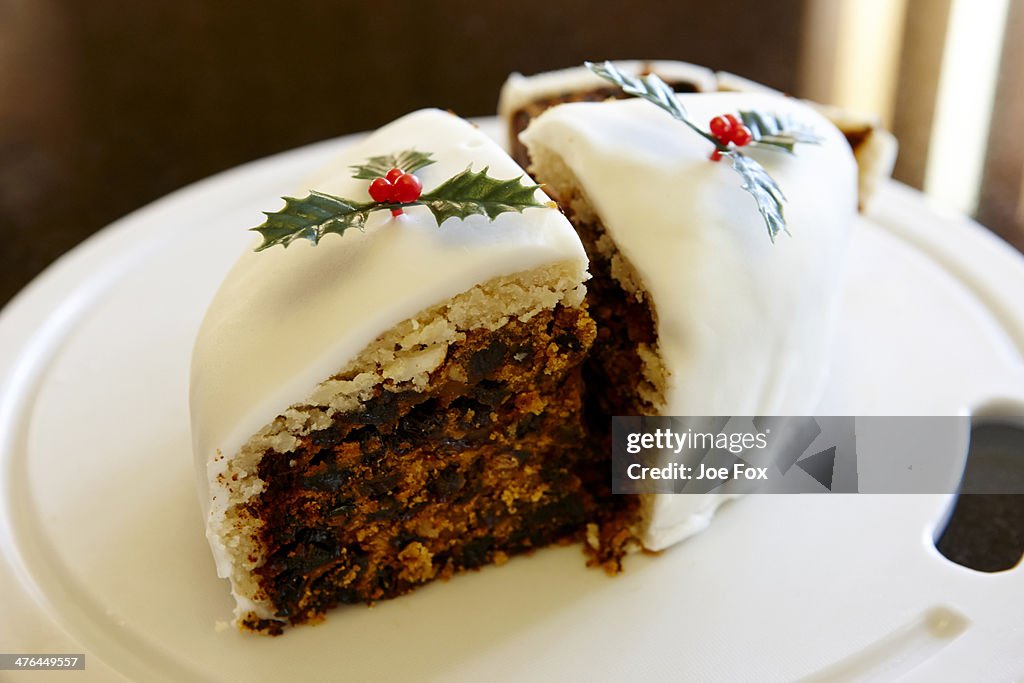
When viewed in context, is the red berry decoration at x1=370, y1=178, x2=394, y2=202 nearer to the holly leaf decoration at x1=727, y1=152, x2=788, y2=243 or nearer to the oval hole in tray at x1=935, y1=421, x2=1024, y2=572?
the holly leaf decoration at x1=727, y1=152, x2=788, y2=243

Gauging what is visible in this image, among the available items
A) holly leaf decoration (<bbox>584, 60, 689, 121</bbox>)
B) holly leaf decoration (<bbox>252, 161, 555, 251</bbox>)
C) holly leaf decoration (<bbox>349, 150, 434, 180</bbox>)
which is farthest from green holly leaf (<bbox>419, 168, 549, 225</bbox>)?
holly leaf decoration (<bbox>584, 60, 689, 121</bbox>)

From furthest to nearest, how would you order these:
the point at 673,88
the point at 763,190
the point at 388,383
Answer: the point at 673,88 → the point at 763,190 → the point at 388,383

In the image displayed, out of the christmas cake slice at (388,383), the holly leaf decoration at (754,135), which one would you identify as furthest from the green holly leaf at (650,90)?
the christmas cake slice at (388,383)

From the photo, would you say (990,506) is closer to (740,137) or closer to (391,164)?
(740,137)

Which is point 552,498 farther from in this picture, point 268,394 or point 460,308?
point 268,394

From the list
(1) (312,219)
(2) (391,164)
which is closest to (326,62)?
(2) (391,164)

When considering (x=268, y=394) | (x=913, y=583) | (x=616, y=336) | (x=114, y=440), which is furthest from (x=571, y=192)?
(x=114, y=440)

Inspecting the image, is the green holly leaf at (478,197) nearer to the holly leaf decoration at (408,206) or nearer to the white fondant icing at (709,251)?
the holly leaf decoration at (408,206)
